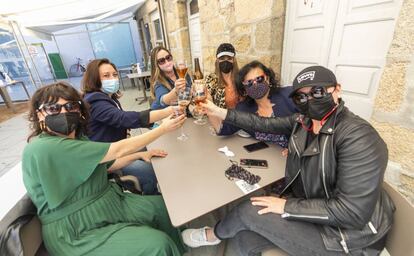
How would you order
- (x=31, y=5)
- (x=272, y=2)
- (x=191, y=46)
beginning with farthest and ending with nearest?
1. (x=191, y=46)
2. (x=31, y=5)
3. (x=272, y=2)

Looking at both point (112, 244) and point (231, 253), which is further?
point (231, 253)

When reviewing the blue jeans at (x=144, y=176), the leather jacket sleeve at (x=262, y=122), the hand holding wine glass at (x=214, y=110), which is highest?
the hand holding wine glass at (x=214, y=110)

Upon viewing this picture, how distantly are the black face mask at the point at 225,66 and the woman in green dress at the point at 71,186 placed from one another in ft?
3.99

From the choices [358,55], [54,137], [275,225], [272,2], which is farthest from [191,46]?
[275,225]

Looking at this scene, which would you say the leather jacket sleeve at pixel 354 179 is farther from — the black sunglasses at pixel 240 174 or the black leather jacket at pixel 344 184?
the black sunglasses at pixel 240 174

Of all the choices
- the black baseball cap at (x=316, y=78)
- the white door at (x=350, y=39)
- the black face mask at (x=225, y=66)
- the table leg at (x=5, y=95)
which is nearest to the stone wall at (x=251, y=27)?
the white door at (x=350, y=39)

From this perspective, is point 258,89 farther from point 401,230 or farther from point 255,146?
point 401,230

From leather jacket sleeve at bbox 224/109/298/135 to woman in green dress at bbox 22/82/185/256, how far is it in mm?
752

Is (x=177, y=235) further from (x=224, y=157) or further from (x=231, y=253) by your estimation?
(x=224, y=157)

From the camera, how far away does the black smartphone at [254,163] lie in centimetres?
132

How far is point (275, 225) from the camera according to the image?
42.2 inches

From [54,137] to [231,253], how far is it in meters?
1.52

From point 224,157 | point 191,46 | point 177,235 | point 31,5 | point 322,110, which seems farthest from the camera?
point 191,46

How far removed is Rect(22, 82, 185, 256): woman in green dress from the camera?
106cm
